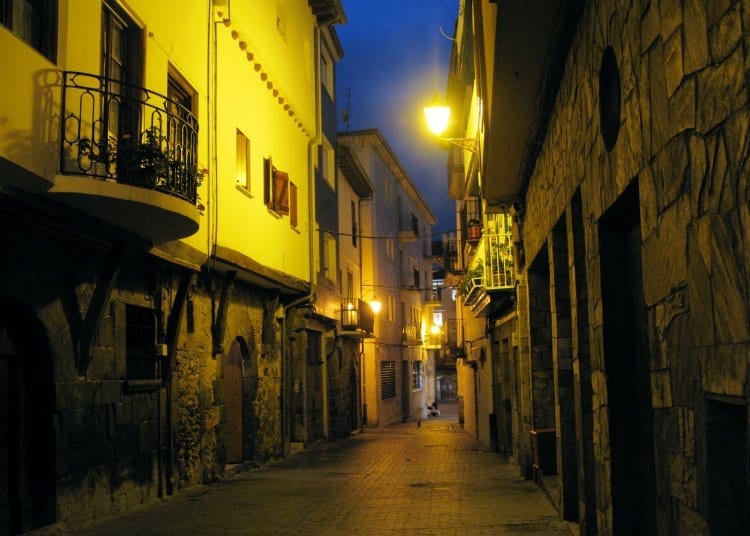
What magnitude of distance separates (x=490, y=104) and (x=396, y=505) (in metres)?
5.03

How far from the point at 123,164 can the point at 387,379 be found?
29.1 m

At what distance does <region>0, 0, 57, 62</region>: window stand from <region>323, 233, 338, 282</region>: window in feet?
53.7

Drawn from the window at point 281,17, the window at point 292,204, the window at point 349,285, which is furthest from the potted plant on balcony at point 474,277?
the window at point 349,285

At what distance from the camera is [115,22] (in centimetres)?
994

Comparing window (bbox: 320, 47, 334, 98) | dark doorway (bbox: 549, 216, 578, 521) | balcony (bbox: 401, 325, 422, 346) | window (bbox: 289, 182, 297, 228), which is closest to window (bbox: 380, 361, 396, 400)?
balcony (bbox: 401, 325, 422, 346)

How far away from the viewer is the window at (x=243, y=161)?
15.0 m

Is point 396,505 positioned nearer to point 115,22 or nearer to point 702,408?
point 115,22

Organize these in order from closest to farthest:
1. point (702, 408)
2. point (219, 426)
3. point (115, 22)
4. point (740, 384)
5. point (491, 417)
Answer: point (740, 384), point (702, 408), point (115, 22), point (219, 426), point (491, 417)

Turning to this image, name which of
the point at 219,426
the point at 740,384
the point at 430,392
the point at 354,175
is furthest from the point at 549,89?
the point at 430,392

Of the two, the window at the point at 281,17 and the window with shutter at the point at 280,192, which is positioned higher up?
the window at the point at 281,17

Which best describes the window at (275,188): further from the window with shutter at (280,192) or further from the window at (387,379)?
the window at (387,379)

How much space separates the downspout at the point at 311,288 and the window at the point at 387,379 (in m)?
16.2

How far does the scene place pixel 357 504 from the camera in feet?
34.4

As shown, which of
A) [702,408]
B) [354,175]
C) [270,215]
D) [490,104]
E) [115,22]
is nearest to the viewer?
[702,408]
